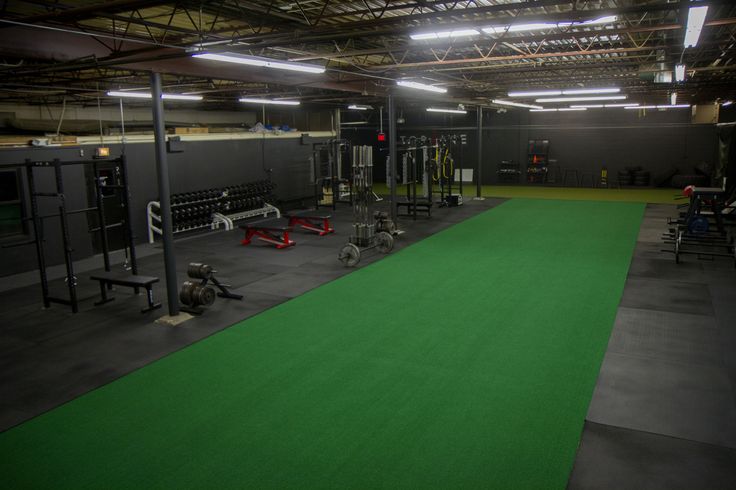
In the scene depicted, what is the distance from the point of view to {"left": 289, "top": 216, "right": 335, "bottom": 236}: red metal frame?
12.5 m

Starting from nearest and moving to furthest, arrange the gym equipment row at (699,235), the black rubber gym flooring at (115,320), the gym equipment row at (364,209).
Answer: the black rubber gym flooring at (115,320) < the gym equipment row at (699,235) < the gym equipment row at (364,209)

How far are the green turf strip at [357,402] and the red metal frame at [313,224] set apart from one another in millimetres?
4711

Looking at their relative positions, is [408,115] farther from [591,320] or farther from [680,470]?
[680,470]

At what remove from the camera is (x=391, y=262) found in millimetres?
9695

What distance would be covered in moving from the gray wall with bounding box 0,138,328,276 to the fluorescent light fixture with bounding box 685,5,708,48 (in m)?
10.3

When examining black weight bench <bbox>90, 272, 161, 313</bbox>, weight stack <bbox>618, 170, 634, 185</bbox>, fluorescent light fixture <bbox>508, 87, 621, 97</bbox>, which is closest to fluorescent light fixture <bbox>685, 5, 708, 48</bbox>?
black weight bench <bbox>90, 272, 161, 313</bbox>

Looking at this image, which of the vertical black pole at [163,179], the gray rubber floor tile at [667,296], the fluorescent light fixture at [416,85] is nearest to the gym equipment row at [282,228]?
the fluorescent light fixture at [416,85]

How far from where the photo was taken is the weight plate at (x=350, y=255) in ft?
30.5

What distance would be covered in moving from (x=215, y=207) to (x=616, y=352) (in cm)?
1051

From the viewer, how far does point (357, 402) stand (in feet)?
15.0

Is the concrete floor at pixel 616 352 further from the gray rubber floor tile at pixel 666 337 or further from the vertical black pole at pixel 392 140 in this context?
the vertical black pole at pixel 392 140

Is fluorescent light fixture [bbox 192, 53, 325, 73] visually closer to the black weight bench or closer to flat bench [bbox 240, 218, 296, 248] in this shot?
the black weight bench

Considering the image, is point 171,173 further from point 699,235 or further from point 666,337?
point 699,235

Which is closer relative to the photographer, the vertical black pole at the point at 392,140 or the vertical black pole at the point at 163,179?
the vertical black pole at the point at 163,179
